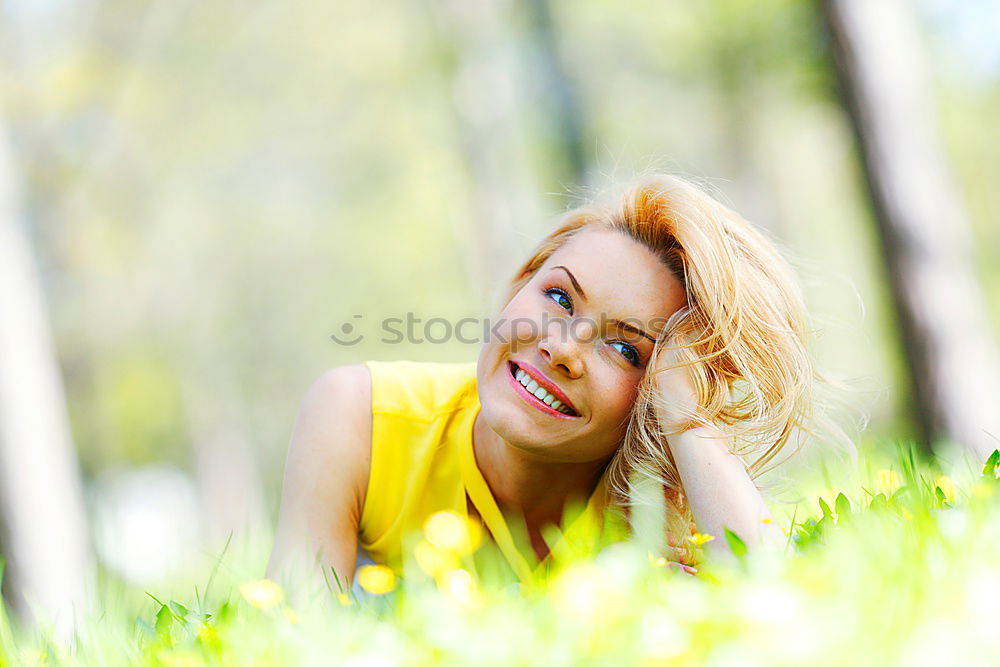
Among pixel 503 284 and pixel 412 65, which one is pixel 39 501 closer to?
pixel 503 284

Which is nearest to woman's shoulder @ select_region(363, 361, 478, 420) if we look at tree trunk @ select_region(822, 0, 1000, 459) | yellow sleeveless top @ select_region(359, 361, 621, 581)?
yellow sleeveless top @ select_region(359, 361, 621, 581)

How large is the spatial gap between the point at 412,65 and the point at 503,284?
986 cm

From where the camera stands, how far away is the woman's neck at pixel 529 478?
2527mm

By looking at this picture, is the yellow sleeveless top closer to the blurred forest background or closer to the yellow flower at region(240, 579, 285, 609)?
the blurred forest background

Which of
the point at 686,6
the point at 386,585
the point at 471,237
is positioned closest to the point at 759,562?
the point at 386,585

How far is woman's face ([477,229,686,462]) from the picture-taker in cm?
227

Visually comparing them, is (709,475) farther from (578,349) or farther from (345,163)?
(345,163)

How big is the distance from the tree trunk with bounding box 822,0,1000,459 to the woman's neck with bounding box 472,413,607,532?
3009 mm

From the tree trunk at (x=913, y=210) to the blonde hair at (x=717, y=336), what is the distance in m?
2.61

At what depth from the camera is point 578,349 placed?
7.45 feet

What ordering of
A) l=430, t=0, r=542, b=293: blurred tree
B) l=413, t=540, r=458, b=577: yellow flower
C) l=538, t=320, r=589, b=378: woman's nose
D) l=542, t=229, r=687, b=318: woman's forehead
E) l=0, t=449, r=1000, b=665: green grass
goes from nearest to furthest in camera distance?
l=0, t=449, r=1000, b=665: green grass
l=413, t=540, r=458, b=577: yellow flower
l=538, t=320, r=589, b=378: woman's nose
l=542, t=229, r=687, b=318: woman's forehead
l=430, t=0, r=542, b=293: blurred tree

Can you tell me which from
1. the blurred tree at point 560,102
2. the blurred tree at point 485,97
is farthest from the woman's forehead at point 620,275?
the blurred tree at point 485,97

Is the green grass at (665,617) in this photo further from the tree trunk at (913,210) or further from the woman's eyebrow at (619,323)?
the tree trunk at (913,210)

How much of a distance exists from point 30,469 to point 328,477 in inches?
105
